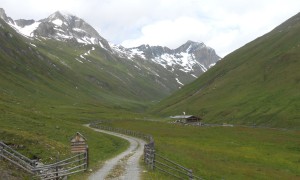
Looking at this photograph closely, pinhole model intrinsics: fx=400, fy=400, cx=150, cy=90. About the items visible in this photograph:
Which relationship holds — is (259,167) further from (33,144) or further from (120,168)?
(33,144)

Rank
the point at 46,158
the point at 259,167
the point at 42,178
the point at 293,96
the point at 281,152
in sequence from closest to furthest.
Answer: the point at 42,178 → the point at 46,158 → the point at 259,167 → the point at 281,152 → the point at 293,96

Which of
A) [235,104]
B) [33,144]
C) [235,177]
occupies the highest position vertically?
[235,104]

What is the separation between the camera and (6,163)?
30.4 meters

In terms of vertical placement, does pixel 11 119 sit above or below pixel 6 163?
above

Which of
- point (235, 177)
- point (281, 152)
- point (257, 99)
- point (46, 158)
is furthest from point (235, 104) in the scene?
point (46, 158)

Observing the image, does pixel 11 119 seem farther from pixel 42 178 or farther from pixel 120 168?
pixel 42 178

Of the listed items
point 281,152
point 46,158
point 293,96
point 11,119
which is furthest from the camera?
point 293,96

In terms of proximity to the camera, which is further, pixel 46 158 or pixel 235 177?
pixel 235 177

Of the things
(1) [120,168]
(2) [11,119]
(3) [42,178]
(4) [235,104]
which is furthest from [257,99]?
(3) [42,178]

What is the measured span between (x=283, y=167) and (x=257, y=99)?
398 feet

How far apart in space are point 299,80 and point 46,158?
518ft

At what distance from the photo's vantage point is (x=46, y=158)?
39.8 metres

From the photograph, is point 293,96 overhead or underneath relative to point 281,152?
overhead

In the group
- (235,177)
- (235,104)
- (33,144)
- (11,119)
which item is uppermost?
(235,104)
